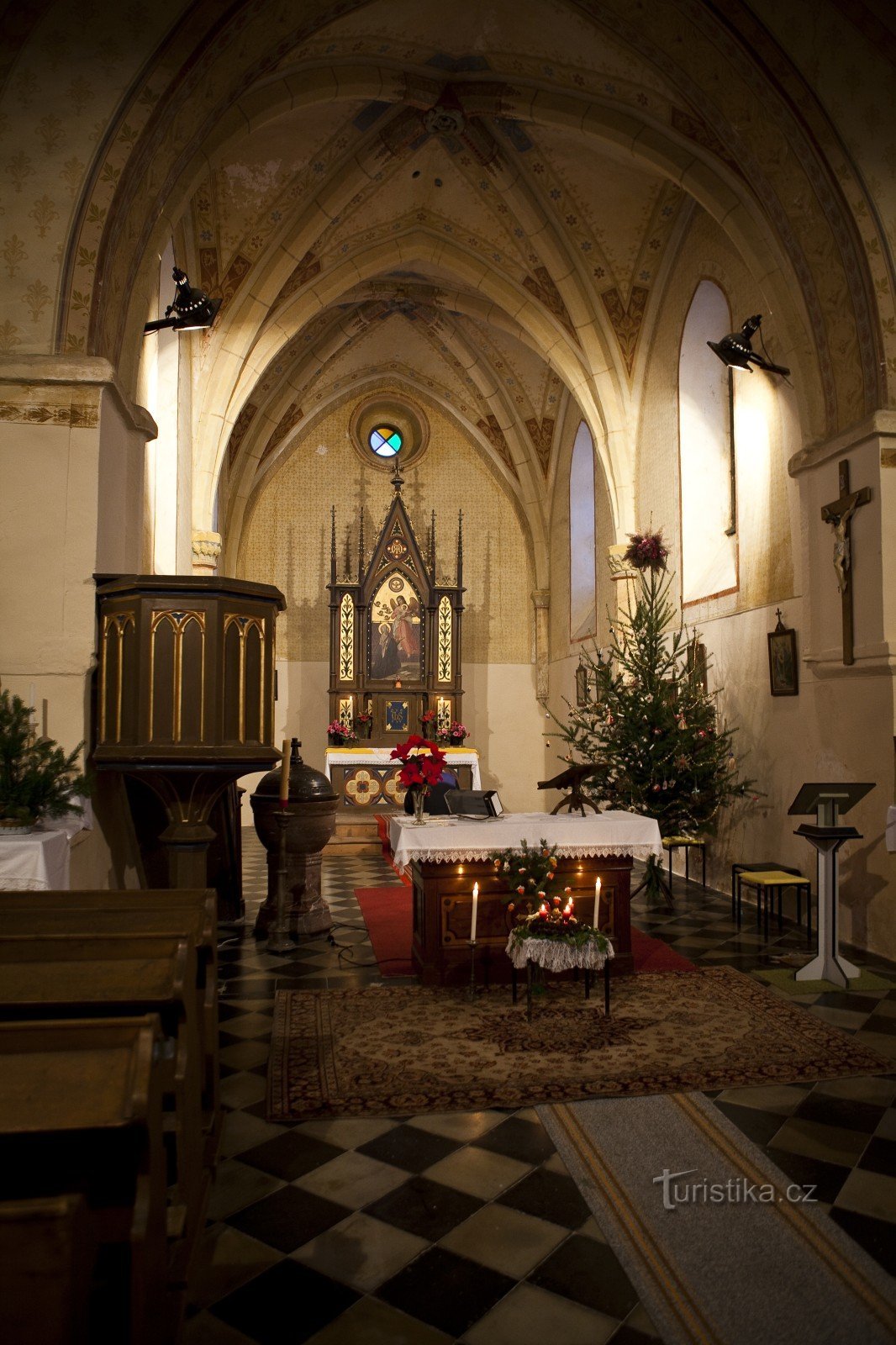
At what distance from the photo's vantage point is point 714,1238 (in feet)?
9.57

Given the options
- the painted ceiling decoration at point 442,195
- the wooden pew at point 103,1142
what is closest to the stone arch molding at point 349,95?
the painted ceiling decoration at point 442,195

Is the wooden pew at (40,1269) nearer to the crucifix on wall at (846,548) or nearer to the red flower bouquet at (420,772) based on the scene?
the red flower bouquet at (420,772)

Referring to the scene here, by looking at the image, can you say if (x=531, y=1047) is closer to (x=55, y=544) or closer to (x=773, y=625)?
(x=55, y=544)

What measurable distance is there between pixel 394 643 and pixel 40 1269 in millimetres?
13584

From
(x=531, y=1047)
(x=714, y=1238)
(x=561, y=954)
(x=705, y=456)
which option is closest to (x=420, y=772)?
(x=561, y=954)

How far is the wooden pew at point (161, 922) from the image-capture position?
10.6ft

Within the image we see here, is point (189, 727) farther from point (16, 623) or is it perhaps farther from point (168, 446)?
point (168, 446)

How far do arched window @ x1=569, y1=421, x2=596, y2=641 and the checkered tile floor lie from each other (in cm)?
994

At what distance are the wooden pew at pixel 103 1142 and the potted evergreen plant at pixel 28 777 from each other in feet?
9.27

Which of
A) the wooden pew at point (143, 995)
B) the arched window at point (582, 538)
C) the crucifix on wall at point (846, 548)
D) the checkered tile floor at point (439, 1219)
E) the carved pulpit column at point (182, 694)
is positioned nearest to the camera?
the wooden pew at point (143, 995)

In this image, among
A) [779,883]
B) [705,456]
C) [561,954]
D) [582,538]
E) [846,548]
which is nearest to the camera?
[561,954]

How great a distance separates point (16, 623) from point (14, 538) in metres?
0.53

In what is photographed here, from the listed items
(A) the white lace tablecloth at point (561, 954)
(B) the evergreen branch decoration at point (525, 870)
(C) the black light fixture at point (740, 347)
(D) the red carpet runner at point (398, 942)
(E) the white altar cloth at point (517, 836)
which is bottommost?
(D) the red carpet runner at point (398, 942)

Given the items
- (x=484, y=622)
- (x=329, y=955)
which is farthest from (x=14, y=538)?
(x=484, y=622)
